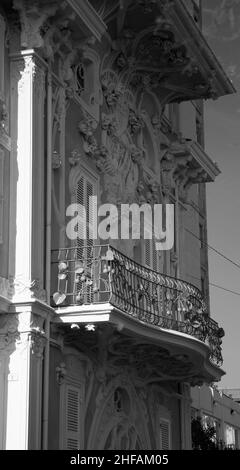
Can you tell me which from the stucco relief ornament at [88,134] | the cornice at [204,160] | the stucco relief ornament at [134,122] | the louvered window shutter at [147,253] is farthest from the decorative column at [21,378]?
the cornice at [204,160]

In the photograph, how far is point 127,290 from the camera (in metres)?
17.8

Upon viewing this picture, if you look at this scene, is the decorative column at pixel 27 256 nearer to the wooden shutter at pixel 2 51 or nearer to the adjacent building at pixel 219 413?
the wooden shutter at pixel 2 51

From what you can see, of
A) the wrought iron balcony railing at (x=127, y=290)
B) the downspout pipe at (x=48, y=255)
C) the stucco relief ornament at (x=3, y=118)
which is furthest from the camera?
the wrought iron balcony railing at (x=127, y=290)

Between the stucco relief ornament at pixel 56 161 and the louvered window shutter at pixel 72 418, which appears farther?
the stucco relief ornament at pixel 56 161

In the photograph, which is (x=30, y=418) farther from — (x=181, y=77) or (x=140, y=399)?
(x=181, y=77)

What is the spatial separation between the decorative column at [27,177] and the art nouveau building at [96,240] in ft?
0.07

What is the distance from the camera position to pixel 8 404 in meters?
15.4

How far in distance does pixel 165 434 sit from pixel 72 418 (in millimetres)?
4639

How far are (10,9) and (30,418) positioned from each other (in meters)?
6.36

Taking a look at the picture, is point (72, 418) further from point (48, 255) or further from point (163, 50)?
point (163, 50)

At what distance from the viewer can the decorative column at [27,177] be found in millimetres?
16000

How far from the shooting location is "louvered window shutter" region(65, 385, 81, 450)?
56.0ft

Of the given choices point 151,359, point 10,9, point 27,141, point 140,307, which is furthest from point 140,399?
point 10,9

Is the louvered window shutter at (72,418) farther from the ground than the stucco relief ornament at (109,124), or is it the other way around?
the stucco relief ornament at (109,124)
